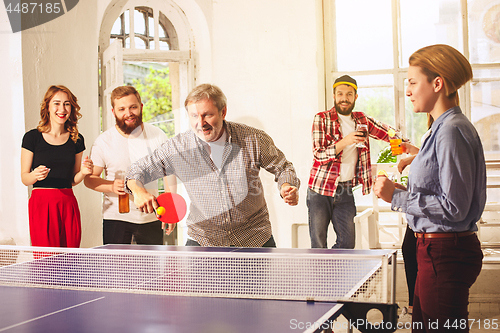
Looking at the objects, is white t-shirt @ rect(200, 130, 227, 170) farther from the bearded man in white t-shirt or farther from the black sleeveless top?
the black sleeveless top

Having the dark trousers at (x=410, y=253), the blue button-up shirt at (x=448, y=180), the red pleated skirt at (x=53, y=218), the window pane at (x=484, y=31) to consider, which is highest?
the window pane at (x=484, y=31)

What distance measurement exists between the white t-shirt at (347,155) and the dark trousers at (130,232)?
62.0 inches

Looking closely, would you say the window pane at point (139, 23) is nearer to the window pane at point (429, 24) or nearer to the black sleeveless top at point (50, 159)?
the black sleeveless top at point (50, 159)

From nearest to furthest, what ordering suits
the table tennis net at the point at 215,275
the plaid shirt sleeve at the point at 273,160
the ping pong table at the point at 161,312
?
the ping pong table at the point at 161,312 < the table tennis net at the point at 215,275 < the plaid shirt sleeve at the point at 273,160

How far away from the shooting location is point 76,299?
1.69m

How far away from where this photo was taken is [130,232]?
3.31m

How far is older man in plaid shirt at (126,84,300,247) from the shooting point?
271 centimetres

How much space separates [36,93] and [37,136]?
64 centimetres

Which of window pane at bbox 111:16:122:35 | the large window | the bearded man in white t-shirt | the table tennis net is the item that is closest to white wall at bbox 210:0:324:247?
the large window

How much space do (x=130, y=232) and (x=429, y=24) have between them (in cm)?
370

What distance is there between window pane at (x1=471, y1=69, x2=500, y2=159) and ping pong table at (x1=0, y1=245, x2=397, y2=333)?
12.1 feet

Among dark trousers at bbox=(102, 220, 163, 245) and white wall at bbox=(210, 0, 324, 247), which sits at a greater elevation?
white wall at bbox=(210, 0, 324, 247)

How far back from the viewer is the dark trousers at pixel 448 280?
1541mm

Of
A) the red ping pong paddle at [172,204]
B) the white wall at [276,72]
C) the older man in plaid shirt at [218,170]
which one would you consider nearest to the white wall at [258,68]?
the white wall at [276,72]
